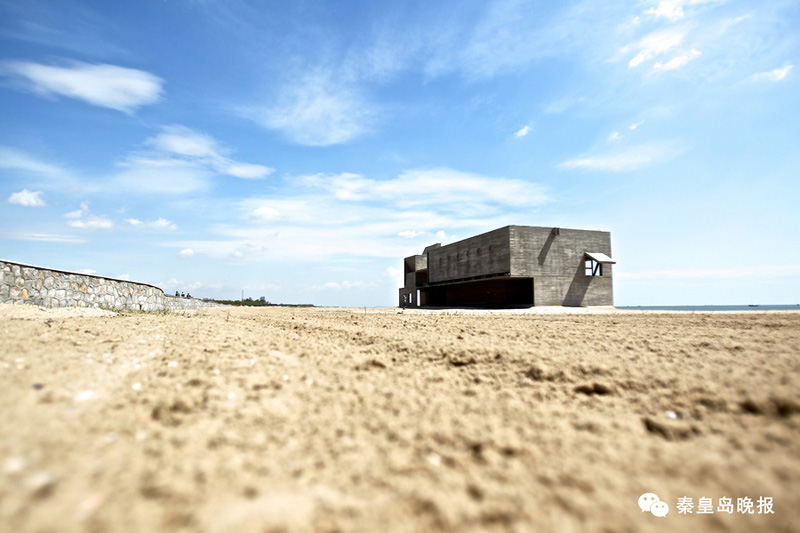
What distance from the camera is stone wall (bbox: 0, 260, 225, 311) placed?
9125 millimetres

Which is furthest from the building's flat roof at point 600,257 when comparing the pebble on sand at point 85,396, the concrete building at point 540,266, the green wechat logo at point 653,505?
the pebble on sand at point 85,396

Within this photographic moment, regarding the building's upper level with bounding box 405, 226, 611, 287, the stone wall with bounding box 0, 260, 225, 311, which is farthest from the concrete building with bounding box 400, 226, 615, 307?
the stone wall with bounding box 0, 260, 225, 311

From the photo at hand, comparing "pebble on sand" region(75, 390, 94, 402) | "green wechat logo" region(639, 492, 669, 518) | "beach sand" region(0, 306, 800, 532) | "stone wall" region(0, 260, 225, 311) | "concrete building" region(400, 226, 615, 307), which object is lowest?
"green wechat logo" region(639, 492, 669, 518)

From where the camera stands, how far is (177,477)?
1812mm

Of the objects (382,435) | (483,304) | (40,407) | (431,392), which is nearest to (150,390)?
(40,407)

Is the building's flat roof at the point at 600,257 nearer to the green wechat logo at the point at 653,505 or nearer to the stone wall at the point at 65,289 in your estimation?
the green wechat logo at the point at 653,505

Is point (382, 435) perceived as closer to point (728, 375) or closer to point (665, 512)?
point (665, 512)

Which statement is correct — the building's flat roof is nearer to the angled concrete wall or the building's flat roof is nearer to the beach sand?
the angled concrete wall

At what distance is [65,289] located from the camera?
10.8m

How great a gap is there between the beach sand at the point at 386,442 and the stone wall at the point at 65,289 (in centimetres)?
747

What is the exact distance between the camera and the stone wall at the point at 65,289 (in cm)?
912

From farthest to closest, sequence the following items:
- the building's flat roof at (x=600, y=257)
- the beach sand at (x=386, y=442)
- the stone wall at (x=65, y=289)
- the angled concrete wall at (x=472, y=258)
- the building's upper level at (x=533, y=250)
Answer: the angled concrete wall at (x=472, y=258) → the building's flat roof at (x=600, y=257) → the building's upper level at (x=533, y=250) → the stone wall at (x=65, y=289) → the beach sand at (x=386, y=442)

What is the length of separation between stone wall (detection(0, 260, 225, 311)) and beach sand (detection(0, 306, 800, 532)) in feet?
24.5

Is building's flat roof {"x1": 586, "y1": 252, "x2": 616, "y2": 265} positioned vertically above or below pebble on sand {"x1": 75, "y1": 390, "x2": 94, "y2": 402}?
above
